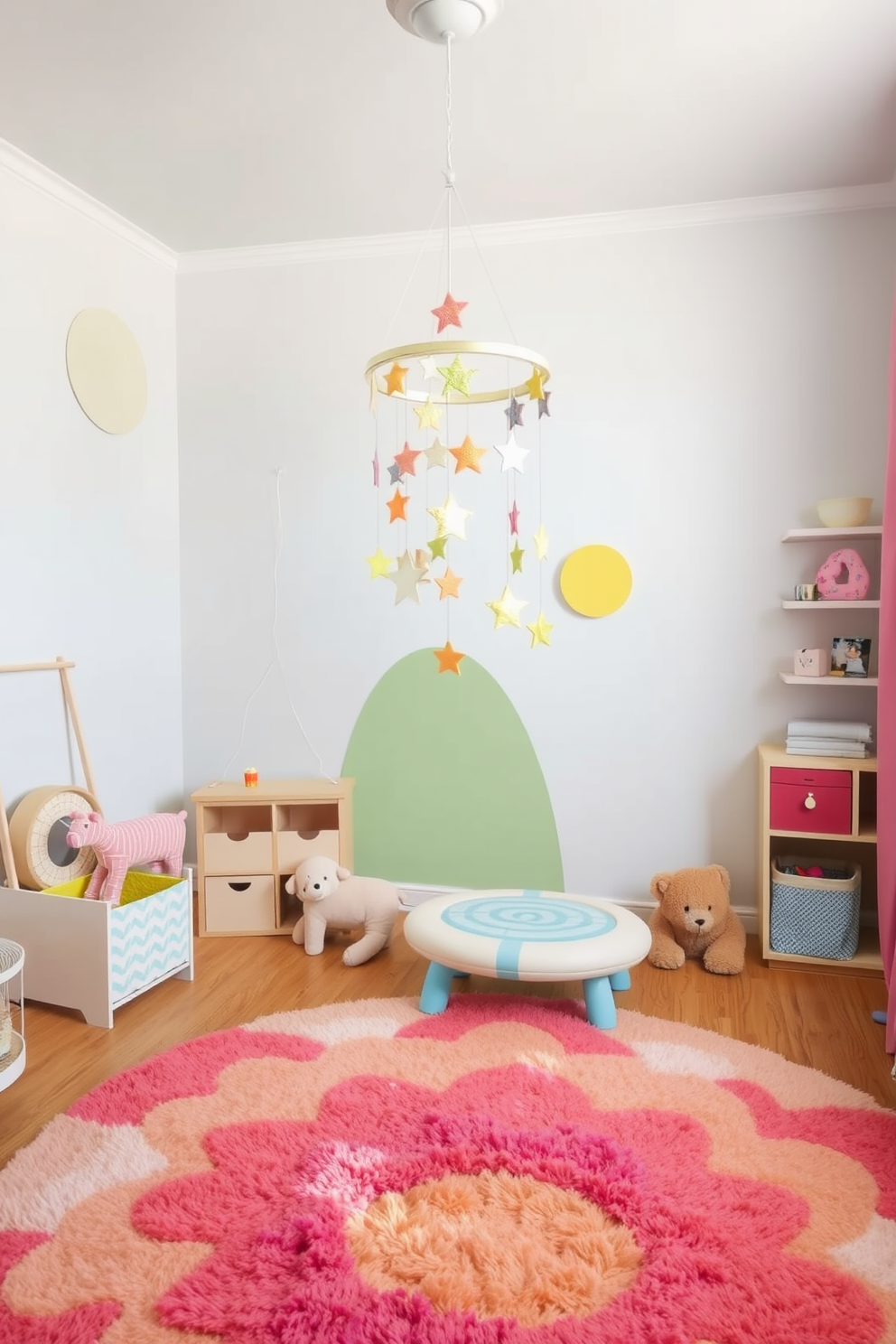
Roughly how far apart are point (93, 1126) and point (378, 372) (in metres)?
2.49

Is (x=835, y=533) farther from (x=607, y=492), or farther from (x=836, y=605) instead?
(x=607, y=492)

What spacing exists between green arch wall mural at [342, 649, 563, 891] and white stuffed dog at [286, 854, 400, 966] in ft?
1.39

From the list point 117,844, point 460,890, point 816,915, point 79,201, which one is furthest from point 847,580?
point 79,201

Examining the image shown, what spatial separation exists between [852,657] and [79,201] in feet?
9.52

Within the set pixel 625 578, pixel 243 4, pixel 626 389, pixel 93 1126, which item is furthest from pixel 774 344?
pixel 93 1126

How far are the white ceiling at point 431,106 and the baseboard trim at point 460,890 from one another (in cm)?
239

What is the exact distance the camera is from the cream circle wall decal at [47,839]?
2.91 metres

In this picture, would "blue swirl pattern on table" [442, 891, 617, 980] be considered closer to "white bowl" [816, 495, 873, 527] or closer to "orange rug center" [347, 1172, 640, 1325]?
"orange rug center" [347, 1172, 640, 1325]

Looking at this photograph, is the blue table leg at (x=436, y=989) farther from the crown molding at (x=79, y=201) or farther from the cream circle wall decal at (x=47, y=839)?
the crown molding at (x=79, y=201)

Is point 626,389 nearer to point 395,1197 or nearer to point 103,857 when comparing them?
point 103,857

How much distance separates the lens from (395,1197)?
1881 mm

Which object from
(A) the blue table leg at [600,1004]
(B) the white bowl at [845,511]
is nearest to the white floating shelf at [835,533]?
(B) the white bowl at [845,511]

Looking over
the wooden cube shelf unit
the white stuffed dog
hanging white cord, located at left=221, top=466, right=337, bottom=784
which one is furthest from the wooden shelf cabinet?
hanging white cord, located at left=221, top=466, right=337, bottom=784

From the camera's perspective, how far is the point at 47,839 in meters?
2.97
